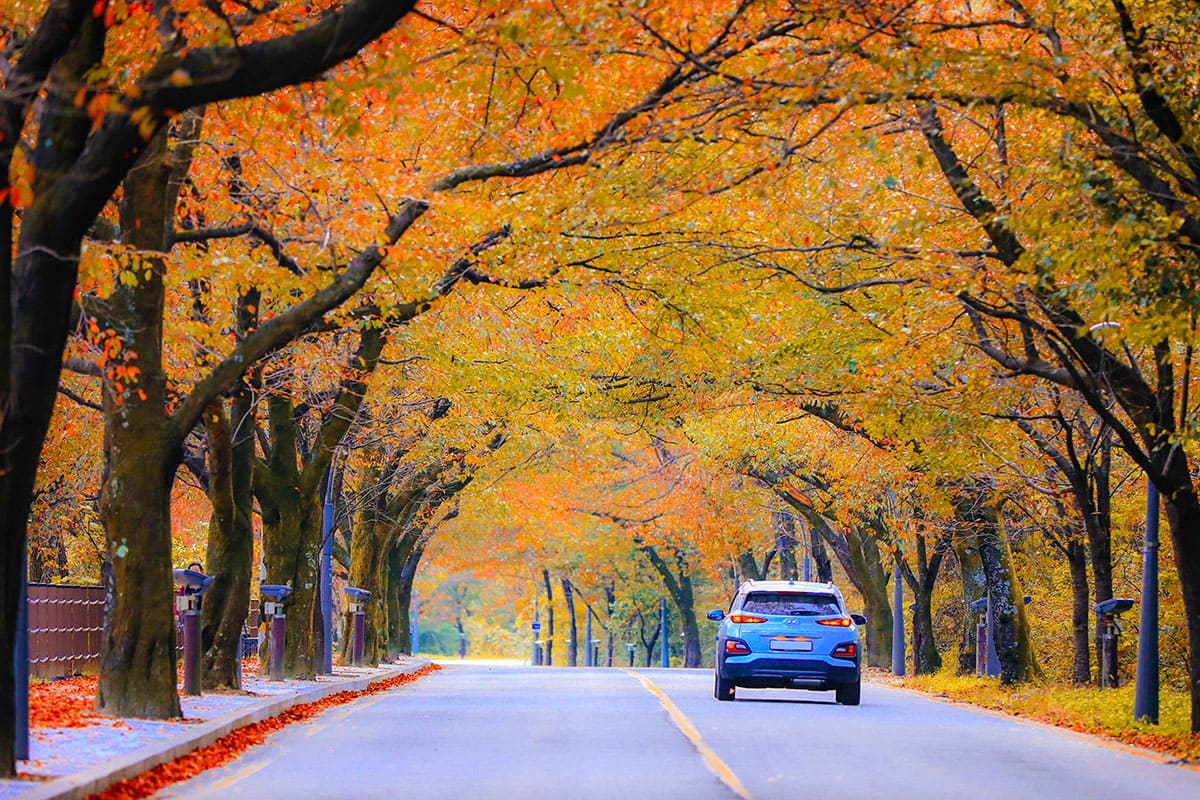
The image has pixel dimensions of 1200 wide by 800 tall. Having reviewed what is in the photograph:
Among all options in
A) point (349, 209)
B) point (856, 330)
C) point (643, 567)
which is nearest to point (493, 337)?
point (856, 330)

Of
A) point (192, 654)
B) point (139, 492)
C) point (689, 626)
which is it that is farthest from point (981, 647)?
point (689, 626)

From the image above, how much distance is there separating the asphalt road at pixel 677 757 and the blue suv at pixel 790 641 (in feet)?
1.54

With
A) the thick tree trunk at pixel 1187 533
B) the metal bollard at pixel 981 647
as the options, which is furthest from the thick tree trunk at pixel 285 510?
the metal bollard at pixel 981 647

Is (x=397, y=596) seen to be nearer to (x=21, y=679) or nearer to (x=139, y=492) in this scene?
(x=139, y=492)

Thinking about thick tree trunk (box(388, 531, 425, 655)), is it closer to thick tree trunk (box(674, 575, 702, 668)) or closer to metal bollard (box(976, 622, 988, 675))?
thick tree trunk (box(674, 575, 702, 668))

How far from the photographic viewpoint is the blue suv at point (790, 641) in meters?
23.7

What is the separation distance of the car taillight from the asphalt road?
0.76 m

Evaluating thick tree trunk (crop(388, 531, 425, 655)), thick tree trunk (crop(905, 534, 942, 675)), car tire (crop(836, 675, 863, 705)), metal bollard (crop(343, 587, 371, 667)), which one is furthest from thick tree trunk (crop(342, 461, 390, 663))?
car tire (crop(836, 675, 863, 705))

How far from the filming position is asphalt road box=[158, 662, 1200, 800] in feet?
40.0

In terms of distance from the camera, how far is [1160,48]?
585 inches

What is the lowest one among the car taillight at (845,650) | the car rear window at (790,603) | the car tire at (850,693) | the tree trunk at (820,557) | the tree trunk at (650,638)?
the tree trunk at (650,638)

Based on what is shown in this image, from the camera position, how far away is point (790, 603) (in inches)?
955

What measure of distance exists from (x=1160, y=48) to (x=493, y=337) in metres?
16.1

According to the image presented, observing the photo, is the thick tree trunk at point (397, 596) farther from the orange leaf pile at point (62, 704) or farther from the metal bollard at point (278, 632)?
the orange leaf pile at point (62, 704)
